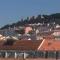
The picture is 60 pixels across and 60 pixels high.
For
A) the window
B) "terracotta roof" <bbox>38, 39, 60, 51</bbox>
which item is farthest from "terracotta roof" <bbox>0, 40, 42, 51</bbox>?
the window

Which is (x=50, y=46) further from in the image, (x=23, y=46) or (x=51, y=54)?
(x=51, y=54)

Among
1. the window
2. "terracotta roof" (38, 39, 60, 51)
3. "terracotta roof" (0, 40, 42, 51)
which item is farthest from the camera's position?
"terracotta roof" (0, 40, 42, 51)

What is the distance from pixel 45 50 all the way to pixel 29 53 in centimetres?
139

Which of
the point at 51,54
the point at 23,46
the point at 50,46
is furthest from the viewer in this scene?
the point at 23,46

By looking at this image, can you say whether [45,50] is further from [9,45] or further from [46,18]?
[46,18]

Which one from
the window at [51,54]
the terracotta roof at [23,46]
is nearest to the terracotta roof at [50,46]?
the terracotta roof at [23,46]

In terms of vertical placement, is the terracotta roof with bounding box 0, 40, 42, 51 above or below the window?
above

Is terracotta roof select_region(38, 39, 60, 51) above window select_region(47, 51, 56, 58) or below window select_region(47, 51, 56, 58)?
above

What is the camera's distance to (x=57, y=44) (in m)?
31.1

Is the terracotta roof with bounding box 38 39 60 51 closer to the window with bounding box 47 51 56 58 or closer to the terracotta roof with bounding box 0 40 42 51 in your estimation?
the terracotta roof with bounding box 0 40 42 51

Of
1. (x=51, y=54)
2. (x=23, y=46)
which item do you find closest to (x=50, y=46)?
(x=23, y=46)

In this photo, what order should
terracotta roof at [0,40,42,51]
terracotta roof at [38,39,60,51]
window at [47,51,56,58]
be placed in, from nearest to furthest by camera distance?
window at [47,51,56,58] < terracotta roof at [38,39,60,51] < terracotta roof at [0,40,42,51]

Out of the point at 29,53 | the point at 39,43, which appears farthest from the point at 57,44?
the point at 29,53

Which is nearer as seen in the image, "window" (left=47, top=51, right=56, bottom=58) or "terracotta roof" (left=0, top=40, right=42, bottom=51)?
"window" (left=47, top=51, right=56, bottom=58)
